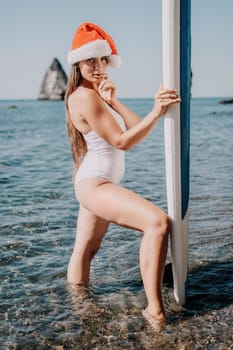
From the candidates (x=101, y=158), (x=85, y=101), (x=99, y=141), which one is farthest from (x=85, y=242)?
(x=85, y=101)

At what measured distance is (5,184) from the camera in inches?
442

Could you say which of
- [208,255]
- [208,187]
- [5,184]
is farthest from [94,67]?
[5,184]

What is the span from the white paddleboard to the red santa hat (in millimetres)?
569

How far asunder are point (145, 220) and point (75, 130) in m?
0.98

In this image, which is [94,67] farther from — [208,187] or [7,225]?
[208,187]

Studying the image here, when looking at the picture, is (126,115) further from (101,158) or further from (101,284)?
(101,284)

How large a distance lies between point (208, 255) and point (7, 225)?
3.09 meters

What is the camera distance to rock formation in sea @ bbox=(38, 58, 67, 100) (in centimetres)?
16300

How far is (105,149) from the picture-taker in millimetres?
4105

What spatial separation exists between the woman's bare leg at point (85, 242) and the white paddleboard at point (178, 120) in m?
0.70

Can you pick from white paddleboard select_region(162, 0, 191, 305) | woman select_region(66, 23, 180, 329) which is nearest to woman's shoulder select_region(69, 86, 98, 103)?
woman select_region(66, 23, 180, 329)

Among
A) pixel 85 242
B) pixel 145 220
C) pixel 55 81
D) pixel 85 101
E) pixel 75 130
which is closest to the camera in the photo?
pixel 145 220

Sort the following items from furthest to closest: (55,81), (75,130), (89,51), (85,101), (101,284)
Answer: (55,81)
(101,284)
(75,130)
(89,51)
(85,101)

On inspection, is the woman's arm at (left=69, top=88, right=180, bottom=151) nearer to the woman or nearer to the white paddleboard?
the woman
